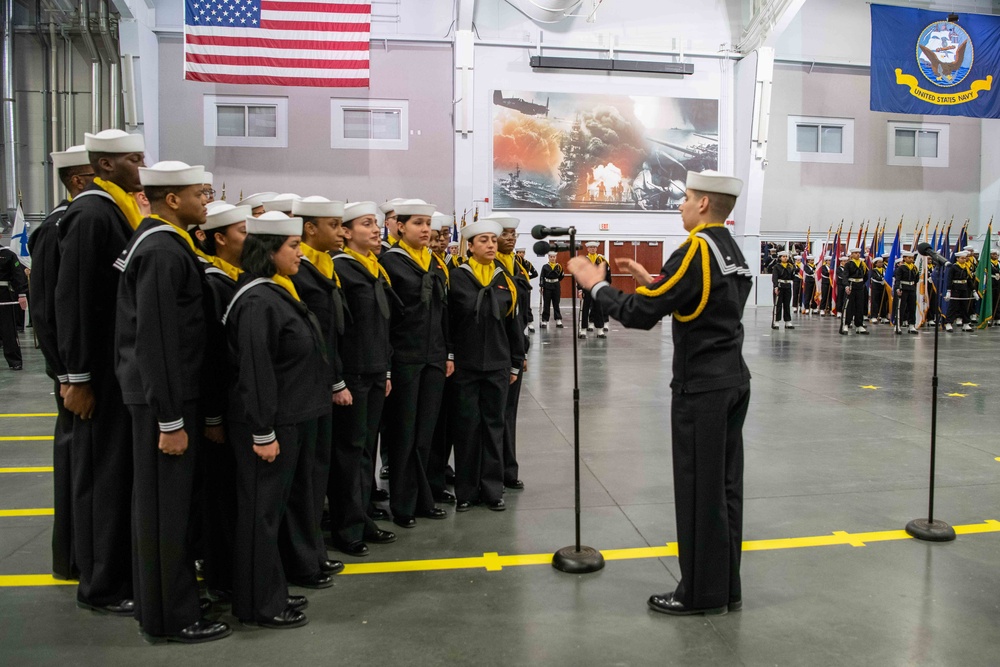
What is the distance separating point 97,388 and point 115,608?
3.38 ft

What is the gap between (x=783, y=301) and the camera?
19172 millimetres

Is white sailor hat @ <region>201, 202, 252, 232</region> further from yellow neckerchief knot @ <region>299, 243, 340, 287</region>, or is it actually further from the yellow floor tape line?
the yellow floor tape line

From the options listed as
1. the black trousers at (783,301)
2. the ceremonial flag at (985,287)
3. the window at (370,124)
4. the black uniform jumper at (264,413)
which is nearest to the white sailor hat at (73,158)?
the black uniform jumper at (264,413)

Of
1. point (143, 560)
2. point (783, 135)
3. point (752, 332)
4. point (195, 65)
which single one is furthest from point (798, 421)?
point (783, 135)

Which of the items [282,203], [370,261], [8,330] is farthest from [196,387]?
[8,330]

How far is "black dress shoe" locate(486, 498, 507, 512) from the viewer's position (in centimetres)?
513

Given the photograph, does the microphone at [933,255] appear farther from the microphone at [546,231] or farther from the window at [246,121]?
the window at [246,121]

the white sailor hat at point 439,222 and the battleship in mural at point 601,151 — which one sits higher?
the battleship in mural at point 601,151

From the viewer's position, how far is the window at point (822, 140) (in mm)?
26969

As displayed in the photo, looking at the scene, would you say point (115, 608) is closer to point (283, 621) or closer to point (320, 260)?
point (283, 621)

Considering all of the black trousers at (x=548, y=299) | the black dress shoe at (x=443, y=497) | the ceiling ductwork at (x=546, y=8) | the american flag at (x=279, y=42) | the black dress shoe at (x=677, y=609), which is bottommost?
the black dress shoe at (x=443, y=497)

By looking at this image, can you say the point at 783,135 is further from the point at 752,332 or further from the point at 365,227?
the point at 365,227

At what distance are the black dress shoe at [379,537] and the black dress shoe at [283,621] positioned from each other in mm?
1094

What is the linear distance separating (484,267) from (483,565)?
6.65ft
